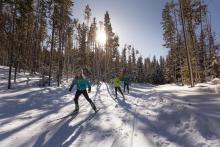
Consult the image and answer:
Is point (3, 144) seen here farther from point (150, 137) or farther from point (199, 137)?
point (199, 137)

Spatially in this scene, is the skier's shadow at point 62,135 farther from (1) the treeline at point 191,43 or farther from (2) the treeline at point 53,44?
(1) the treeline at point 191,43

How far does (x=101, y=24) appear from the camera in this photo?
54500 millimetres

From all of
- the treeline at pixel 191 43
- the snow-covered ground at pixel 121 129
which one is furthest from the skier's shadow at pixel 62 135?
the treeline at pixel 191 43

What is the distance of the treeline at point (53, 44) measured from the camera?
25.0m

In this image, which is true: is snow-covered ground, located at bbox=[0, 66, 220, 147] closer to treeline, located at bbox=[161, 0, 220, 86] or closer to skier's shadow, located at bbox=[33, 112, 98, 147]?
skier's shadow, located at bbox=[33, 112, 98, 147]

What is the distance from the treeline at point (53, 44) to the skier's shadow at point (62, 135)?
3842 mm

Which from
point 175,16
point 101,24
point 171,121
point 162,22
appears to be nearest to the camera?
point 171,121

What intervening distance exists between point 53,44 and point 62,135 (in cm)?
2653

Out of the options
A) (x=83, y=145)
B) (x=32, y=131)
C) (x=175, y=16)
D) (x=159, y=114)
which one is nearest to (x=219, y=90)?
(x=159, y=114)

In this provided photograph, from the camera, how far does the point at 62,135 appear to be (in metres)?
7.44

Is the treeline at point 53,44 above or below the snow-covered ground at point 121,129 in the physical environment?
above

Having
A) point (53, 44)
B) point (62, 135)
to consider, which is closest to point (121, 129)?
point (62, 135)

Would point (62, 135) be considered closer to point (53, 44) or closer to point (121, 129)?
point (121, 129)

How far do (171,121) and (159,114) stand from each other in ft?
4.51
